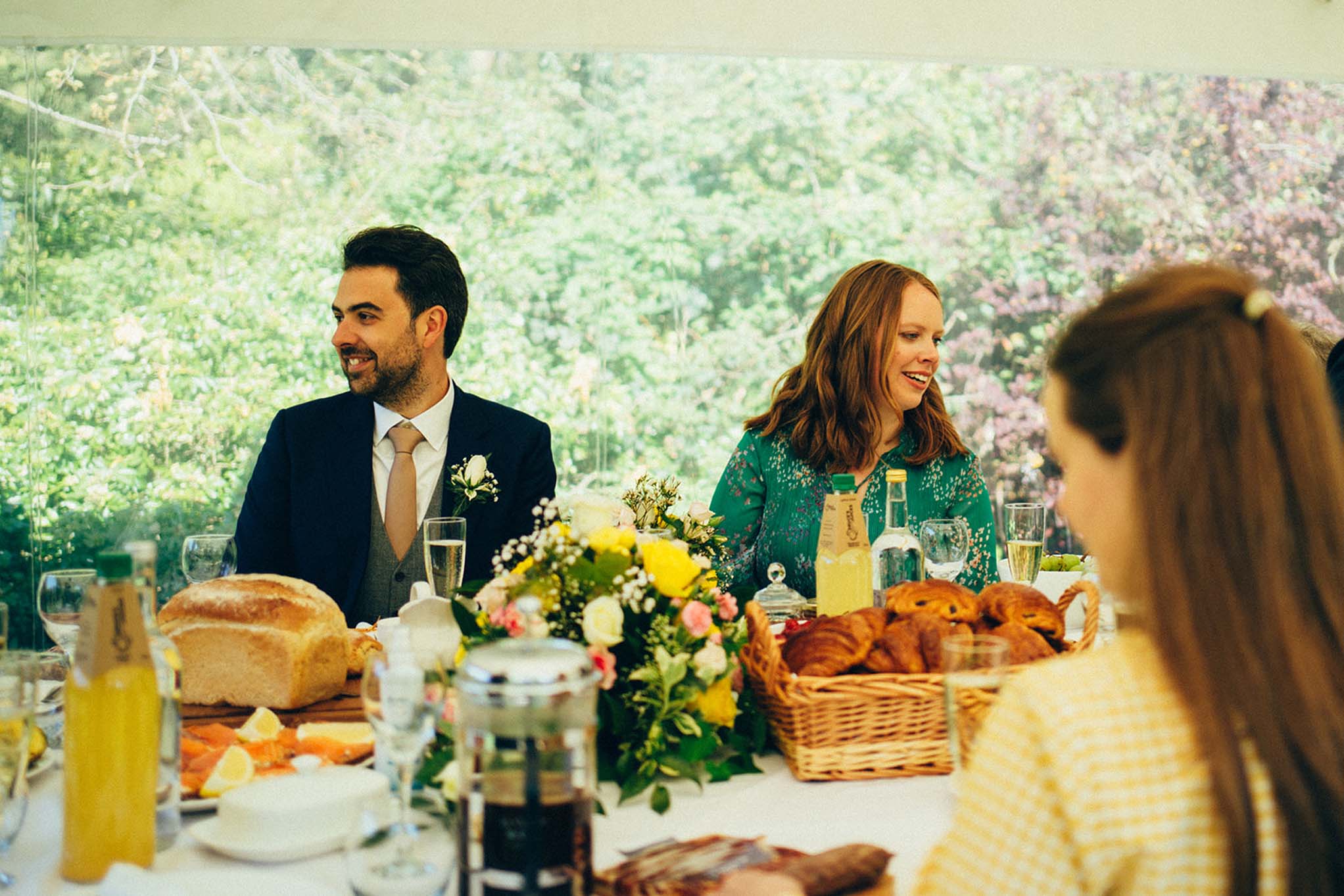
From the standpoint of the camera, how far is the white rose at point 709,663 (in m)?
1.39

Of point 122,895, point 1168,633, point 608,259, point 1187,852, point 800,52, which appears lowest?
point 122,895

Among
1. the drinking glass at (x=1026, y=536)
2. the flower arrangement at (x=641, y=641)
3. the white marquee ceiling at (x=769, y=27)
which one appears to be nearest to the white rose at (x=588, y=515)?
the flower arrangement at (x=641, y=641)

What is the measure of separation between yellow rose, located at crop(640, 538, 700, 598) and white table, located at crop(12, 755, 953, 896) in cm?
24

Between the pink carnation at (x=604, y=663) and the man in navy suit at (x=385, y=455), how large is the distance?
4.99 ft

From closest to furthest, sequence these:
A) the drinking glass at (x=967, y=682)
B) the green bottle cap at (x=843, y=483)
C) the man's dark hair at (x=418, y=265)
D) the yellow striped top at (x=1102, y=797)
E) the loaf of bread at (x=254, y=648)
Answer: the yellow striped top at (x=1102, y=797)
the drinking glass at (x=967, y=682)
the loaf of bread at (x=254, y=648)
the green bottle cap at (x=843, y=483)
the man's dark hair at (x=418, y=265)

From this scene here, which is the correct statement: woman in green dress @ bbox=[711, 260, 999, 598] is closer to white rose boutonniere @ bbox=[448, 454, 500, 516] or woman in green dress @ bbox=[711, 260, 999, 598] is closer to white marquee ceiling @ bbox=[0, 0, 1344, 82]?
white rose boutonniere @ bbox=[448, 454, 500, 516]

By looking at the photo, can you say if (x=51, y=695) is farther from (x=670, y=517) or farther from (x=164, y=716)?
(x=670, y=517)

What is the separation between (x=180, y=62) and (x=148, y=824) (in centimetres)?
365

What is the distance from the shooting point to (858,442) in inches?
117

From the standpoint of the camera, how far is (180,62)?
4.07m

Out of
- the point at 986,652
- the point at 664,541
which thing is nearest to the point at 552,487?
the point at 664,541

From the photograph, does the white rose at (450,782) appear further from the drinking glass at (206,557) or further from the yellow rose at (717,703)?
the drinking glass at (206,557)

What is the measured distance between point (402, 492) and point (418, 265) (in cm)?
Result: 65

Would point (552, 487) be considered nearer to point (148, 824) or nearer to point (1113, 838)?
point (148, 824)
